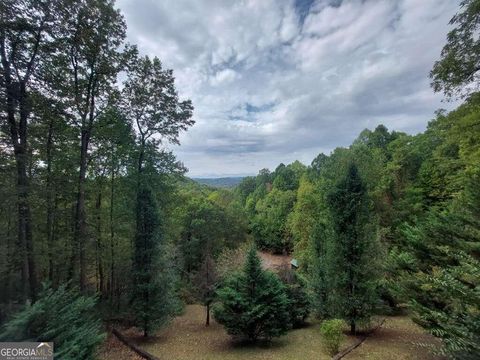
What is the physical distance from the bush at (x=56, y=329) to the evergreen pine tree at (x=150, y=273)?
6614 mm

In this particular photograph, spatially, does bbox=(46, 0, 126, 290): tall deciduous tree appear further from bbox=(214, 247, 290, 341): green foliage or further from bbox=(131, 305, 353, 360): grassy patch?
bbox=(214, 247, 290, 341): green foliage

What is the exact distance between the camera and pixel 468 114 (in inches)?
315

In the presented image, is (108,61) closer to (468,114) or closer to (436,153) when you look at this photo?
(468,114)

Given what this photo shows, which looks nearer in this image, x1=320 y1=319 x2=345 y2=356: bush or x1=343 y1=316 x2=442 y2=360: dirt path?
x1=343 y1=316 x2=442 y2=360: dirt path

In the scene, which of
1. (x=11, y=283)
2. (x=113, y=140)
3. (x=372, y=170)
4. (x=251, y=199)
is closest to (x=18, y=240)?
(x=11, y=283)

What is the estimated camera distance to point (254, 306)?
10.9 meters

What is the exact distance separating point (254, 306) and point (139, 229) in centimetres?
637

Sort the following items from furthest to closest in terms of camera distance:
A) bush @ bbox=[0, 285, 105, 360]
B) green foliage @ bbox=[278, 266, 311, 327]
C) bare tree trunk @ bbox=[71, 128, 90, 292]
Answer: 1. green foliage @ bbox=[278, 266, 311, 327]
2. bare tree trunk @ bbox=[71, 128, 90, 292]
3. bush @ bbox=[0, 285, 105, 360]

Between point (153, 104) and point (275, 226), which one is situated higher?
point (153, 104)

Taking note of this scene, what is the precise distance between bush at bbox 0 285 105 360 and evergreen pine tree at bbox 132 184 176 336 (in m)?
6.61

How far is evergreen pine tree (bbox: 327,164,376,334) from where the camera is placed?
10.2 meters

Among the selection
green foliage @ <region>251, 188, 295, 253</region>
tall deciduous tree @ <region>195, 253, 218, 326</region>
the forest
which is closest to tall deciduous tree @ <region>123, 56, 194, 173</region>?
the forest

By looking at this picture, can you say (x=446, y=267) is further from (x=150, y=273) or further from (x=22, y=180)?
(x=22, y=180)

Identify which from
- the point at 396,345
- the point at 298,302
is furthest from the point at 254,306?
the point at 396,345
